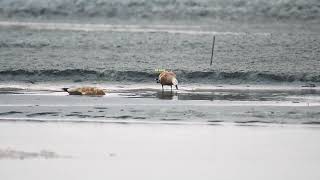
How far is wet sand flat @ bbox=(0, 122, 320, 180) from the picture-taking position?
1264 cm

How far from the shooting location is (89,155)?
1373 cm

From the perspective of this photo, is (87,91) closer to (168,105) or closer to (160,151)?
(168,105)

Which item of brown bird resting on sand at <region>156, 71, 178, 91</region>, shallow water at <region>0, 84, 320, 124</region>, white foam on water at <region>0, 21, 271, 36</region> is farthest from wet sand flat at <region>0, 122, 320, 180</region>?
white foam on water at <region>0, 21, 271, 36</region>

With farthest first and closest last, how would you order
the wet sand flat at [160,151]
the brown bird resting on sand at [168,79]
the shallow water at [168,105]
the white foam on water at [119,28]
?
the white foam on water at [119,28] → the brown bird resting on sand at [168,79] → the shallow water at [168,105] → the wet sand flat at [160,151]

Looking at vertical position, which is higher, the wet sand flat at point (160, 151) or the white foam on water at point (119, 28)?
the wet sand flat at point (160, 151)

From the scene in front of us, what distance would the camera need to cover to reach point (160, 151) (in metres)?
14.0

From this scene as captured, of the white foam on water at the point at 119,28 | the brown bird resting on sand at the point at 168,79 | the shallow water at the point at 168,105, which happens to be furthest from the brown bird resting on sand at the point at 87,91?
the white foam on water at the point at 119,28

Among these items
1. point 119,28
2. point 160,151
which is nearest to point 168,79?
point 160,151

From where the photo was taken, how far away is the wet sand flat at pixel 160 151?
12.6 meters

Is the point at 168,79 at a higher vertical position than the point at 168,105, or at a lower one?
A: higher

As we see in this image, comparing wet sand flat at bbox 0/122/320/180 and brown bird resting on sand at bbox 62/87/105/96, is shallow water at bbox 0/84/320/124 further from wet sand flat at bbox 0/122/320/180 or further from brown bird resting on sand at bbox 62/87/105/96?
wet sand flat at bbox 0/122/320/180

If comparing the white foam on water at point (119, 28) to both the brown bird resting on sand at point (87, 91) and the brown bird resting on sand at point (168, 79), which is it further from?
the brown bird resting on sand at point (87, 91)

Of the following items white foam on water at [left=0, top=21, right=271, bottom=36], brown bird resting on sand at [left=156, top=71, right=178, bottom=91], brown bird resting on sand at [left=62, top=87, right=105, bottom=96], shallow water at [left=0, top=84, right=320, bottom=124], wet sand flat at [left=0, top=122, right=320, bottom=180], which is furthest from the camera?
white foam on water at [left=0, top=21, right=271, bottom=36]

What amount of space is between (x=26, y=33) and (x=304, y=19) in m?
10.9
